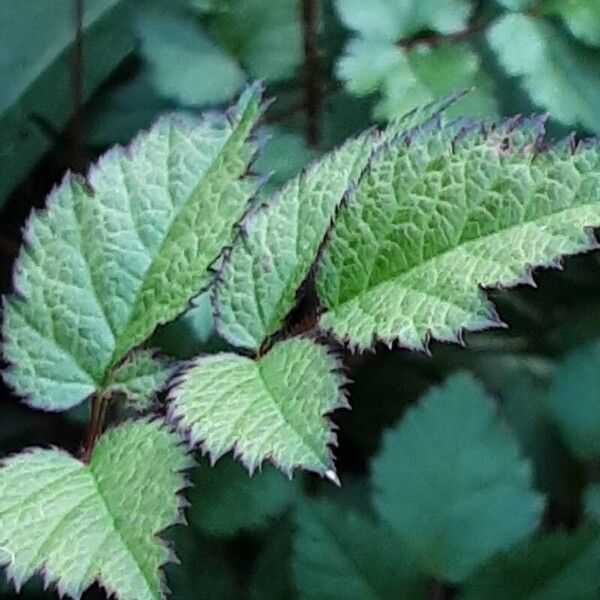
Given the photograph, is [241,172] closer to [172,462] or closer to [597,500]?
[172,462]

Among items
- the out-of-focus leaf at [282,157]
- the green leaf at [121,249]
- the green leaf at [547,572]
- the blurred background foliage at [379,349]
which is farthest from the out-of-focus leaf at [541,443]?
the green leaf at [121,249]

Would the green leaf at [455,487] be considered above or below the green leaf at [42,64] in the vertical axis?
below

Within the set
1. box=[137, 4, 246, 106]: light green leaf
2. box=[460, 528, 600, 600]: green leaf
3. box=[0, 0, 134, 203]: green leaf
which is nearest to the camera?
box=[460, 528, 600, 600]: green leaf

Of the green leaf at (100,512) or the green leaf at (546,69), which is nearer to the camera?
the green leaf at (100,512)

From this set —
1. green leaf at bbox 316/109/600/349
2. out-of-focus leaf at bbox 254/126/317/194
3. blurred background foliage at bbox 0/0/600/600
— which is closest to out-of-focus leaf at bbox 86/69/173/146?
blurred background foliage at bbox 0/0/600/600

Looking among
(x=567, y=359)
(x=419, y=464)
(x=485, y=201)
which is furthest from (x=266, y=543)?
(x=485, y=201)

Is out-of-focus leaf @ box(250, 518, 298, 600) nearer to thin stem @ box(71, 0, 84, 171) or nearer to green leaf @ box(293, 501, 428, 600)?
green leaf @ box(293, 501, 428, 600)

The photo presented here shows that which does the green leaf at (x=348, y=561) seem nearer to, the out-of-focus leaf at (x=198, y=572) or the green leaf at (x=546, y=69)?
the out-of-focus leaf at (x=198, y=572)

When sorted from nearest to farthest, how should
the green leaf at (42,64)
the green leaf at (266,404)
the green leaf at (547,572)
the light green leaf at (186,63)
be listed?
the green leaf at (266,404) → the green leaf at (547,572) → the light green leaf at (186,63) → the green leaf at (42,64)
